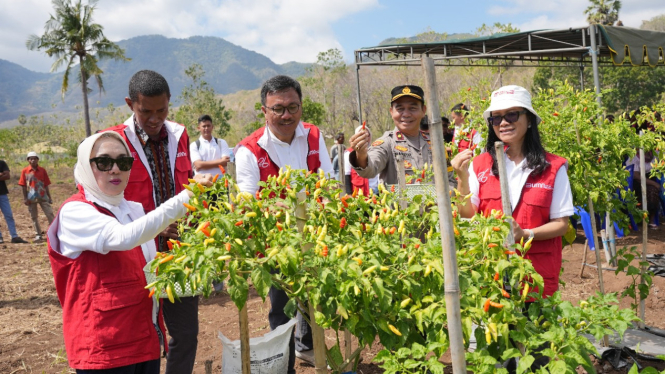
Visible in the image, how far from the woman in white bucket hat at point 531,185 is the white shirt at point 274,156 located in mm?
956

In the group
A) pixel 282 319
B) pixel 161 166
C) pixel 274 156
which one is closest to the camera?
Result: pixel 161 166

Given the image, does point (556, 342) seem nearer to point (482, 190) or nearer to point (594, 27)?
point (482, 190)

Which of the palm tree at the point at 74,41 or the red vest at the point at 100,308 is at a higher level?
the palm tree at the point at 74,41

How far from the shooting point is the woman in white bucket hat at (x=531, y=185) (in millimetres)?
2217

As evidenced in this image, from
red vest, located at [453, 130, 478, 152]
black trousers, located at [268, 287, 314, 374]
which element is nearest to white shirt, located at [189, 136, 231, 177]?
red vest, located at [453, 130, 478, 152]

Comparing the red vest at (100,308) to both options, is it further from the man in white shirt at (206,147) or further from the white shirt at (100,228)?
the man in white shirt at (206,147)

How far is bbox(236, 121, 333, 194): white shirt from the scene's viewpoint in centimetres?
279

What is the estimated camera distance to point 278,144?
9.46 ft

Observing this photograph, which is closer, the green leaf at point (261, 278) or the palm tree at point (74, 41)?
the green leaf at point (261, 278)

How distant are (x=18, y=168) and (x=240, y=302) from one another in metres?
31.7

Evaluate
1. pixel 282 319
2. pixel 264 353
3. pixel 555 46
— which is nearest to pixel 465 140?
pixel 282 319

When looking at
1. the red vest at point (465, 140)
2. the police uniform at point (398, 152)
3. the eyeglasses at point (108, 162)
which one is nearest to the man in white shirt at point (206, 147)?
the red vest at point (465, 140)

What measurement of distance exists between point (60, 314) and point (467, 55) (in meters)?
7.40

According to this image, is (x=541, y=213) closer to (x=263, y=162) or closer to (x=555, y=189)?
(x=555, y=189)
